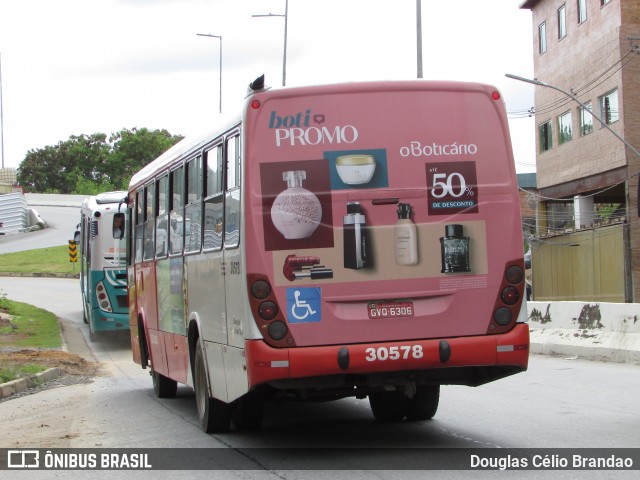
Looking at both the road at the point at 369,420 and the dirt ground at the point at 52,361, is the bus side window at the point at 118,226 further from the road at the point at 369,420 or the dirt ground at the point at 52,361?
the dirt ground at the point at 52,361

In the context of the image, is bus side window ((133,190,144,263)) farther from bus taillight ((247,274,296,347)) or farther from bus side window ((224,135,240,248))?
bus taillight ((247,274,296,347))

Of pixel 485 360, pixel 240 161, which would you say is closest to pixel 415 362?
pixel 485 360

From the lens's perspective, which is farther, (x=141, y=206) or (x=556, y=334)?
(x=556, y=334)

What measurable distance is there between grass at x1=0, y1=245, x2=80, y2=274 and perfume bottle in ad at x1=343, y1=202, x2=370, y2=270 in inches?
1954

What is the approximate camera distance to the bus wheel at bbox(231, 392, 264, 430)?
33.6ft

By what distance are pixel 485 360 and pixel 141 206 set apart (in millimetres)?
7210

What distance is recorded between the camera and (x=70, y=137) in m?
131

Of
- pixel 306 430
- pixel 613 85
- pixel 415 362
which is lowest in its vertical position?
pixel 306 430

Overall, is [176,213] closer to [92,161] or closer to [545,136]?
[545,136]

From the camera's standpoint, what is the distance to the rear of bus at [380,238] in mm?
8445

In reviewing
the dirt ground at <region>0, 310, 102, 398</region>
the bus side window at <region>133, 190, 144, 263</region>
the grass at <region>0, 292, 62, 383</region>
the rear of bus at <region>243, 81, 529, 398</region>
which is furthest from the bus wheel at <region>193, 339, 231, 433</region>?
the dirt ground at <region>0, 310, 102, 398</region>

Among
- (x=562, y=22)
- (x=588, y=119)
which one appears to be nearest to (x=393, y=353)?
(x=588, y=119)

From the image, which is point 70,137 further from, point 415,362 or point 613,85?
point 415,362

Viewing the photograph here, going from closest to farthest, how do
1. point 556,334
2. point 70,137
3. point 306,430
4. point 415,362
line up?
1. point 415,362
2. point 306,430
3. point 556,334
4. point 70,137
